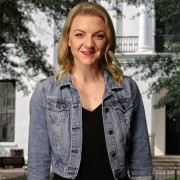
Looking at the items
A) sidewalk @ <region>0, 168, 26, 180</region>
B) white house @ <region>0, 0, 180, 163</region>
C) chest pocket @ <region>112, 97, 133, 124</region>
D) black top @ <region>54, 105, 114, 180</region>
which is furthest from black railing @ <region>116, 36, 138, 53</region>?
black top @ <region>54, 105, 114, 180</region>

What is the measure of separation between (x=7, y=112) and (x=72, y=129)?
26004mm

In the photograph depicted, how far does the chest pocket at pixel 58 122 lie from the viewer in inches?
113

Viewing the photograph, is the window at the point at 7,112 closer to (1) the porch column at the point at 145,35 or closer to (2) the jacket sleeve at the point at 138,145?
(1) the porch column at the point at 145,35

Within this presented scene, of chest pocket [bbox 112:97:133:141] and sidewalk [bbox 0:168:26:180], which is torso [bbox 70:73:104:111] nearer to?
chest pocket [bbox 112:97:133:141]

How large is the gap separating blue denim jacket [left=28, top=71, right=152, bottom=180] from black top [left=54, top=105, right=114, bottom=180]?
3 centimetres

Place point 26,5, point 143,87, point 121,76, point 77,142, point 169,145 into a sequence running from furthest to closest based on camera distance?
point 169,145, point 143,87, point 26,5, point 121,76, point 77,142

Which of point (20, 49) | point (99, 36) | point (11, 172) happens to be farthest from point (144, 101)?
point (99, 36)

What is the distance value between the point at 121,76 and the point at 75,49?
285 mm

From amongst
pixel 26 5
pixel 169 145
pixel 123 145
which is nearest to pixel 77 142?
pixel 123 145

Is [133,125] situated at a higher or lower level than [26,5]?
lower

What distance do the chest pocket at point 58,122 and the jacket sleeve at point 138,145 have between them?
365 millimetres

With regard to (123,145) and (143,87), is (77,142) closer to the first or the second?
(123,145)

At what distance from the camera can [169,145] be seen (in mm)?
29266

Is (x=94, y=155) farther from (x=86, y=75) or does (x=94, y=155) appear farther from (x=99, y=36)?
(x=99, y=36)
